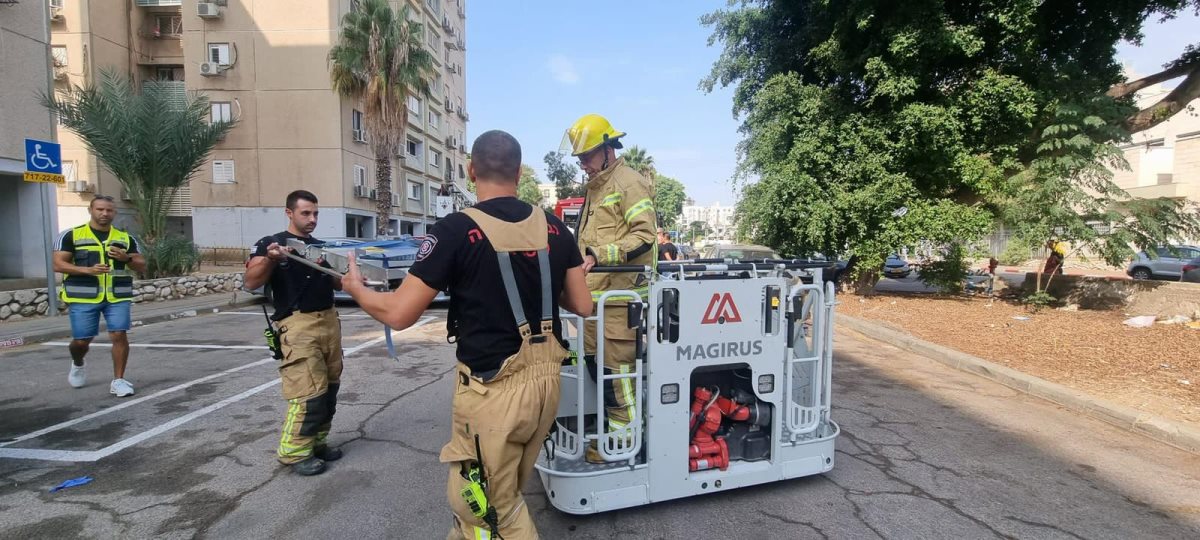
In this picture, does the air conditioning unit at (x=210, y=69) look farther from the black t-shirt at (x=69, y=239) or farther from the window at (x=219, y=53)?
the black t-shirt at (x=69, y=239)

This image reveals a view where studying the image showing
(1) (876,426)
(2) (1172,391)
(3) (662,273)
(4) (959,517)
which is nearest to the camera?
(4) (959,517)

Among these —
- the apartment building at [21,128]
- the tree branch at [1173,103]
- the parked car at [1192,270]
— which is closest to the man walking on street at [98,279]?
the apartment building at [21,128]

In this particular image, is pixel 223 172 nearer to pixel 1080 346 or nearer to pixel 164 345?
pixel 164 345

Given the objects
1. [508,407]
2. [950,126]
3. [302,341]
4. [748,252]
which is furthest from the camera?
[748,252]

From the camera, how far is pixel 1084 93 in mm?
10430

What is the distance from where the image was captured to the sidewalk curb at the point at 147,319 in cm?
775

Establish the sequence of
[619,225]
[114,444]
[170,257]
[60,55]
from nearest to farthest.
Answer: [619,225] → [114,444] → [170,257] → [60,55]

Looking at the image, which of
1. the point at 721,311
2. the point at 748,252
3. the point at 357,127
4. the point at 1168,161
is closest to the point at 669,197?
the point at 1168,161

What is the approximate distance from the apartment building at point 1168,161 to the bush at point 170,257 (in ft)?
115

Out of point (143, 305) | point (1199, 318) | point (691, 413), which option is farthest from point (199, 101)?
point (1199, 318)

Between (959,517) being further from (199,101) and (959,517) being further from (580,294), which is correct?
(199,101)

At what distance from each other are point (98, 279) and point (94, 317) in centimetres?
37

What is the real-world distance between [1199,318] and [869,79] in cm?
663

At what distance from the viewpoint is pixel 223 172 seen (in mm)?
24016
